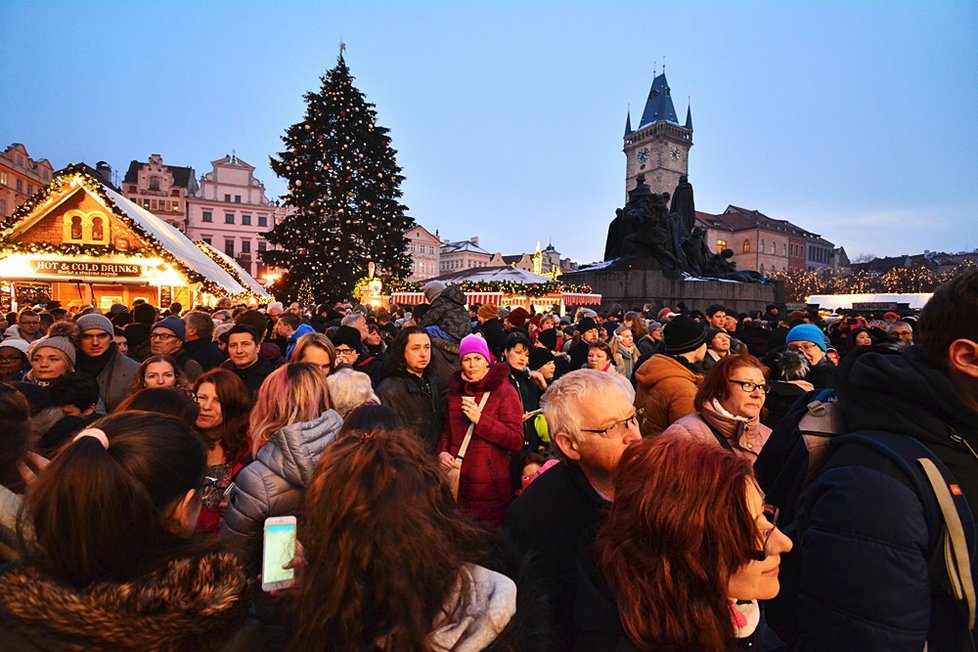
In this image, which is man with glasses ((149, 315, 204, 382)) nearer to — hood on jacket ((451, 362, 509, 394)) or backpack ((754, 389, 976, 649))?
hood on jacket ((451, 362, 509, 394))

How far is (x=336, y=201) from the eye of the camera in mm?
24594

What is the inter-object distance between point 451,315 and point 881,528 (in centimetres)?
507

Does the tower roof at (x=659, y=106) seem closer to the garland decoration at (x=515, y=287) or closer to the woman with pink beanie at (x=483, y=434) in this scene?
the garland decoration at (x=515, y=287)

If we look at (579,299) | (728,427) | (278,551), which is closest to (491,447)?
(728,427)

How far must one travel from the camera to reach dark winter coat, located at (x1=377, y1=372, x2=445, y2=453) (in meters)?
3.96

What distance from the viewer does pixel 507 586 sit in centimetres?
131

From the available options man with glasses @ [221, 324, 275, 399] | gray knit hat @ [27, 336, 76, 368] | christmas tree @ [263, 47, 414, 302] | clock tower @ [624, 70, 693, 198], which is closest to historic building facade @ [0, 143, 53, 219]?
christmas tree @ [263, 47, 414, 302]

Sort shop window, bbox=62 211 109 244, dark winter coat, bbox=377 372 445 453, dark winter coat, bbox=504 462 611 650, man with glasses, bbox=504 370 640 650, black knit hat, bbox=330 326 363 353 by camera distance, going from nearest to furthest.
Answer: dark winter coat, bbox=504 462 611 650 → man with glasses, bbox=504 370 640 650 → dark winter coat, bbox=377 372 445 453 → black knit hat, bbox=330 326 363 353 → shop window, bbox=62 211 109 244

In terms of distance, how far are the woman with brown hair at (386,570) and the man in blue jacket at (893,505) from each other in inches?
32.7

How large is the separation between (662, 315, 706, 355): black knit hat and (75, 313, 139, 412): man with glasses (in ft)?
15.0

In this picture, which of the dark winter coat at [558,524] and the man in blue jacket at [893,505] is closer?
the man in blue jacket at [893,505]

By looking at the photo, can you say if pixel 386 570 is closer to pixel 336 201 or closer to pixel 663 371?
pixel 663 371

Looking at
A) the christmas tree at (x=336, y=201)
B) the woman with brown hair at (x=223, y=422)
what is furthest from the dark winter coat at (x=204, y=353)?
the christmas tree at (x=336, y=201)

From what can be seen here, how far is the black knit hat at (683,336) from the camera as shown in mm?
3736
